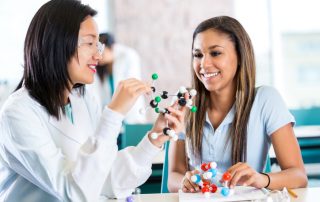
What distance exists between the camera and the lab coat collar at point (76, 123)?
5.75 ft

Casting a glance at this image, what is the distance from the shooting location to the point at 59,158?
157 centimetres

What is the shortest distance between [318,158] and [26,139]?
2490mm

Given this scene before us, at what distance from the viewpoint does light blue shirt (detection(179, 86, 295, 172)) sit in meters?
2.06

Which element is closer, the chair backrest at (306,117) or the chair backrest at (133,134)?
the chair backrest at (133,134)

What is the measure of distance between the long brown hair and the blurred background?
3.45m

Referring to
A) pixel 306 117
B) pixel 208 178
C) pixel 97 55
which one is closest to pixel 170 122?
pixel 208 178

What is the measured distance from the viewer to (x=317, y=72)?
5.92 m

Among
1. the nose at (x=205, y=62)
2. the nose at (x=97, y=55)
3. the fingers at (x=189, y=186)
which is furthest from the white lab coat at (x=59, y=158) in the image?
the nose at (x=205, y=62)

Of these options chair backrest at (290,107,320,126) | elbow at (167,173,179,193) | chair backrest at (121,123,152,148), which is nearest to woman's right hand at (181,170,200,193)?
elbow at (167,173,179,193)

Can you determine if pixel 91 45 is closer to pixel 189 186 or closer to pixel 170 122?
pixel 170 122

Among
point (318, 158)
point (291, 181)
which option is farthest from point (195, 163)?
point (318, 158)

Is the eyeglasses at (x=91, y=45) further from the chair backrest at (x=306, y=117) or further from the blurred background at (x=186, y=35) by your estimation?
the blurred background at (x=186, y=35)

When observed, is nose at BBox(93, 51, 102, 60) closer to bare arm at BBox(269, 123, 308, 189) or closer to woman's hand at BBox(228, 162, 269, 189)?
woman's hand at BBox(228, 162, 269, 189)

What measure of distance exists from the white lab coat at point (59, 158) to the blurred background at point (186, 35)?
152 inches
